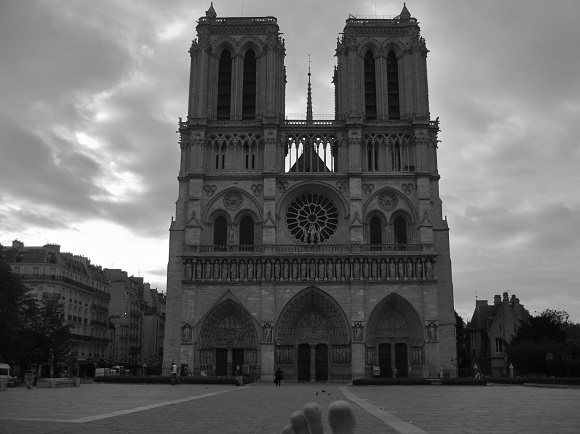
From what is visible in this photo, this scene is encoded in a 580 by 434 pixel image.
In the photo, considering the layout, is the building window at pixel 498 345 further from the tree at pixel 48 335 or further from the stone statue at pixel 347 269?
the tree at pixel 48 335

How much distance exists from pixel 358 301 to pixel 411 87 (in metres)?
17.3

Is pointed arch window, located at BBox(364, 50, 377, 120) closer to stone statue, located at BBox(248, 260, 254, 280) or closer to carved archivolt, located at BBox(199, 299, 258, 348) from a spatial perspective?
stone statue, located at BBox(248, 260, 254, 280)

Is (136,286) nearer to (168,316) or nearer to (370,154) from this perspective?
(168,316)

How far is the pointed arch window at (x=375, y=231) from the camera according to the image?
51.2 metres

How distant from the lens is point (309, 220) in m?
51.5

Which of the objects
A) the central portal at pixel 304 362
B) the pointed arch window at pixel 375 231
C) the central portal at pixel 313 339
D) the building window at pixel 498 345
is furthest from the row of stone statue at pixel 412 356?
the building window at pixel 498 345

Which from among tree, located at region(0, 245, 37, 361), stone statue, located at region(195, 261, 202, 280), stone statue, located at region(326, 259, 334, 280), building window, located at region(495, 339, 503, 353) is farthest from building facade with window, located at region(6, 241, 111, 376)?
building window, located at region(495, 339, 503, 353)

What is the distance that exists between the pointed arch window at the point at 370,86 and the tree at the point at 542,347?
66.0ft

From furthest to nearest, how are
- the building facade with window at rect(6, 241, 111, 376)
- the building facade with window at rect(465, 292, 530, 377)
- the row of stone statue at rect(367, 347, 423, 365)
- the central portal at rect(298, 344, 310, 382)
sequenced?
the building facade with window at rect(465, 292, 530, 377), the building facade with window at rect(6, 241, 111, 376), the central portal at rect(298, 344, 310, 382), the row of stone statue at rect(367, 347, 423, 365)

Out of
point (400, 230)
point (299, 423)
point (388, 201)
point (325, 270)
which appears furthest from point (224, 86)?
point (299, 423)

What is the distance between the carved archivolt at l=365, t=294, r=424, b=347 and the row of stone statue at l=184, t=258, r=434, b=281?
1.91 m

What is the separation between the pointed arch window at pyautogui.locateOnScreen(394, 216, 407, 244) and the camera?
2018 inches

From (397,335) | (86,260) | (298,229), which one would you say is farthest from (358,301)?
(86,260)

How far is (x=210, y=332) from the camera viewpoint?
49.2 metres
